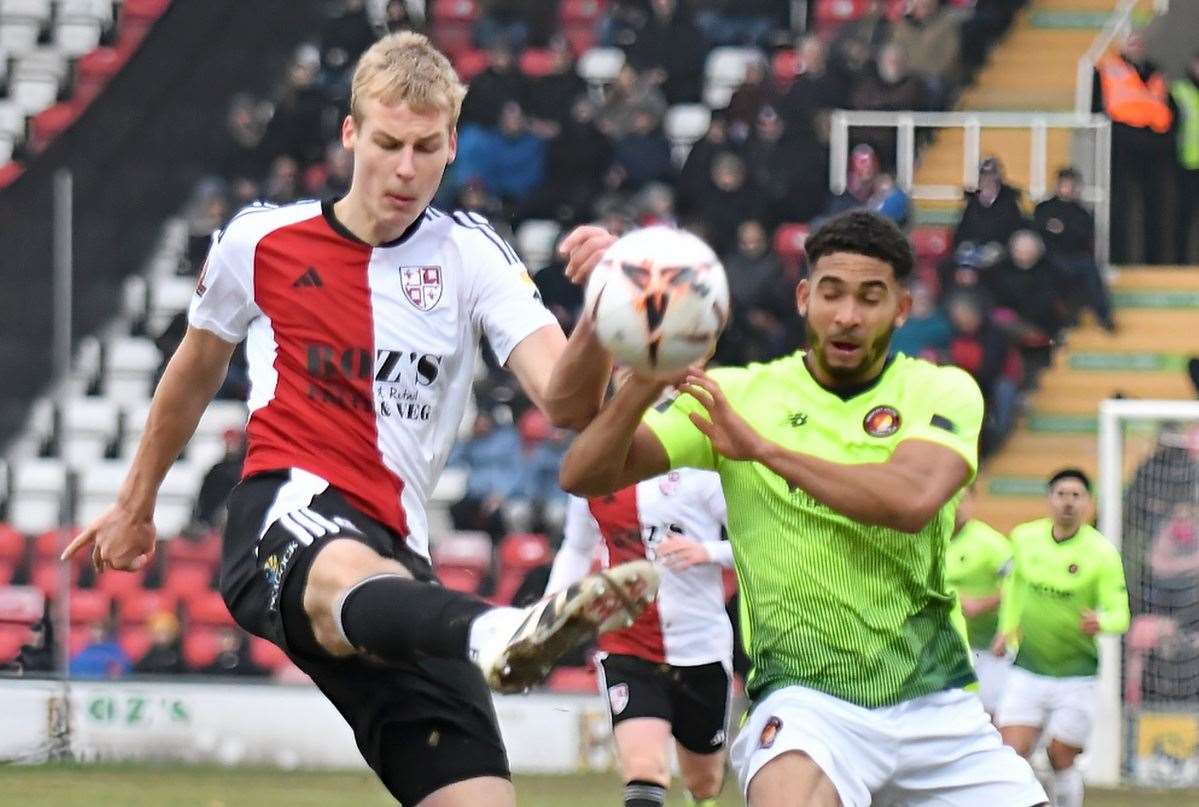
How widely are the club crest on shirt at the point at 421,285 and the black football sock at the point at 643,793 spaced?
3.96m

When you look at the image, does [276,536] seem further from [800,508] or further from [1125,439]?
[1125,439]

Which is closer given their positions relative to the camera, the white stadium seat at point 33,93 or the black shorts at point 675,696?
the black shorts at point 675,696

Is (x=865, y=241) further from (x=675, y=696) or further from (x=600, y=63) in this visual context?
(x=600, y=63)

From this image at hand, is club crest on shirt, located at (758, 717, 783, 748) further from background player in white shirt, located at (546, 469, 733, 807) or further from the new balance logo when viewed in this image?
background player in white shirt, located at (546, 469, 733, 807)

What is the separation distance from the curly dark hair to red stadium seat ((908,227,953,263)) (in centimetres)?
1040

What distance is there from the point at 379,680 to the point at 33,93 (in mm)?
14095

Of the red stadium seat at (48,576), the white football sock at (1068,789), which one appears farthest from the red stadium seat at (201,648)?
the white football sock at (1068,789)

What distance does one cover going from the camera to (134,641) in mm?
13781

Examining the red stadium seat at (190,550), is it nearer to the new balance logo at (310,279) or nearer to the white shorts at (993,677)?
the white shorts at (993,677)

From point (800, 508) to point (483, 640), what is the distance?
1.38 m

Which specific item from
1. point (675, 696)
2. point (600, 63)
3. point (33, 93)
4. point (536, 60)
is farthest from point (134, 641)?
point (600, 63)

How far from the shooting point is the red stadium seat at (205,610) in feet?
45.4

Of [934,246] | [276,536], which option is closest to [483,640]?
[276,536]

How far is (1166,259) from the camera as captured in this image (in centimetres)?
1711
